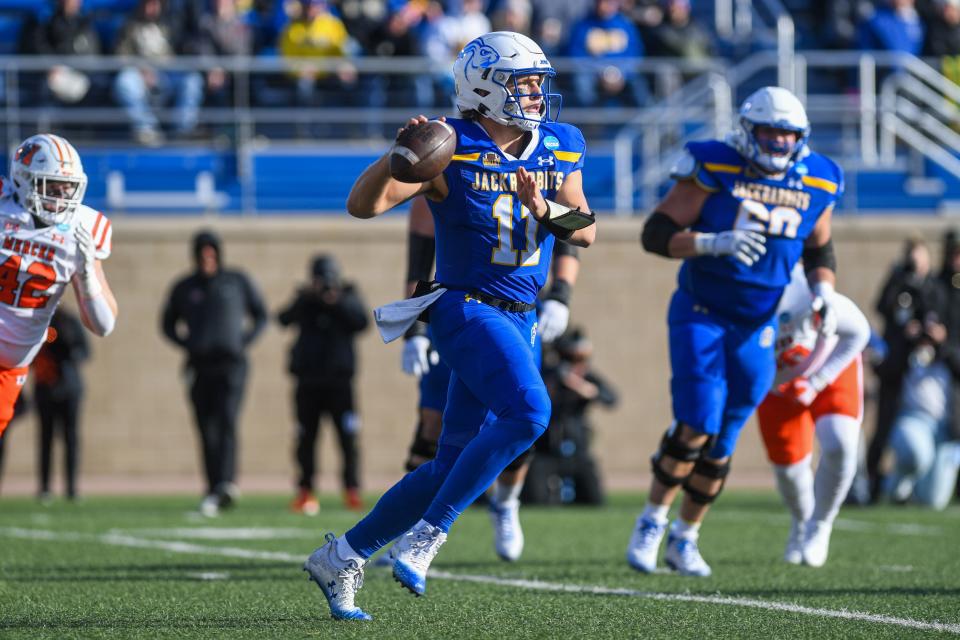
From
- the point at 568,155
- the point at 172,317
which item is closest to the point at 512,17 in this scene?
the point at 172,317

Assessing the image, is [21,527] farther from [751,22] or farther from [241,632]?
[751,22]

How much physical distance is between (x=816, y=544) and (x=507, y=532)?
138 centimetres

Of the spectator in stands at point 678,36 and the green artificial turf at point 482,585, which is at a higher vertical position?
the spectator in stands at point 678,36

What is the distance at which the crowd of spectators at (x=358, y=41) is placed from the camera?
1426 cm

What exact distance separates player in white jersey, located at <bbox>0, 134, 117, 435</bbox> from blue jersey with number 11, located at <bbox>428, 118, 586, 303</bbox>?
4.83 feet

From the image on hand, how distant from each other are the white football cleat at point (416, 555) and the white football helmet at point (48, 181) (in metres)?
2.04

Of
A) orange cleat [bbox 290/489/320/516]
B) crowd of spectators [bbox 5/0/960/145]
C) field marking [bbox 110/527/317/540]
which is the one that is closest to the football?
field marking [bbox 110/527/317/540]

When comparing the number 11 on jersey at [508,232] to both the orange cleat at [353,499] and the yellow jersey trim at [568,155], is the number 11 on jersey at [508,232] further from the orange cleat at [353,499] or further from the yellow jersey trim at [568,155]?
the orange cleat at [353,499]

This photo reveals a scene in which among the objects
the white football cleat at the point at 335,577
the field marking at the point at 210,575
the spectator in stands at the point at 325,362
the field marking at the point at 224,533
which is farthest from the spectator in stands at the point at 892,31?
the white football cleat at the point at 335,577

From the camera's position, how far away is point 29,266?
19.1 feet

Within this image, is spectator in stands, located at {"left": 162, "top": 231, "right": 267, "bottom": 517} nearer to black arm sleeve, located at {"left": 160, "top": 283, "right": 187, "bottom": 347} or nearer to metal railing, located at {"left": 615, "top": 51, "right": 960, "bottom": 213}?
black arm sleeve, located at {"left": 160, "top": 283, "right": 187, "bottom": 347}

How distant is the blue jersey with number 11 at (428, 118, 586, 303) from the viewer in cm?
507

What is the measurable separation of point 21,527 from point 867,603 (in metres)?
→ 5.37

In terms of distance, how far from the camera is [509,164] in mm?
5117
